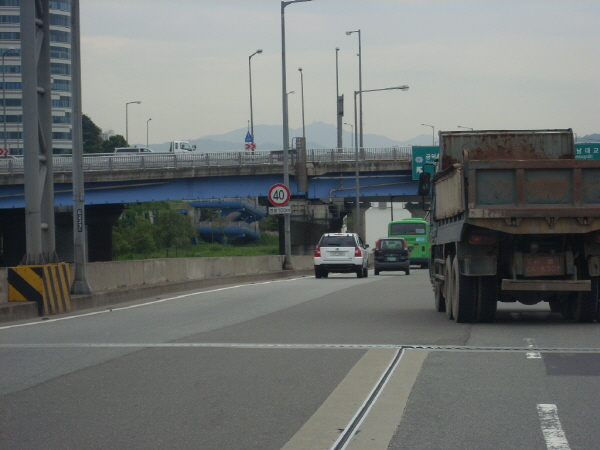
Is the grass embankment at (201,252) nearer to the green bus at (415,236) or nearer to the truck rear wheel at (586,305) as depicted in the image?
the green bus at (415,236)

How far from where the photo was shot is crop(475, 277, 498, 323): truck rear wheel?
13227 millimetres

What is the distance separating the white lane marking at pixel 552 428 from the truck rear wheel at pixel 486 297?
6117 mm

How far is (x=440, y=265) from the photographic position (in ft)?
52.0

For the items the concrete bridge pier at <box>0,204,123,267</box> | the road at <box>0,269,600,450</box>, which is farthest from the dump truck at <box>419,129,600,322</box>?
the concrete bridge pier at <box>0,204,123,267</box>

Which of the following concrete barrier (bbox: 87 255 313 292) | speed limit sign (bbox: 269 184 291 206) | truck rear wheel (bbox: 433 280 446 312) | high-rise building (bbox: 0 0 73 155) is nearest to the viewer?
truck rear wheel (bbox: 433 280 446 312)

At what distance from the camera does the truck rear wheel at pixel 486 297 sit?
13227 millimetres

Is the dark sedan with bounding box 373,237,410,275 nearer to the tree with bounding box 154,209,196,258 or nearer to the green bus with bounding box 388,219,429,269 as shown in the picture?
the green bus with bounding box 388,219,429,269

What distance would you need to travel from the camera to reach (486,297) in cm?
1334

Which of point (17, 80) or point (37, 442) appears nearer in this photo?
point (37, 442)

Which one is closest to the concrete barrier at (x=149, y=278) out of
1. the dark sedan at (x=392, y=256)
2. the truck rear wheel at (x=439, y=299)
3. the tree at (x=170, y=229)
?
the dark sedan at (x=392, y=256)

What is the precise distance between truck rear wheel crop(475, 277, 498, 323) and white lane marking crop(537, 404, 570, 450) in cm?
612

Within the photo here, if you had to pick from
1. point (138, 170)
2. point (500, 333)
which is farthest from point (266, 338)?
point (138, 170)

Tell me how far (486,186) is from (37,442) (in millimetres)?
7848

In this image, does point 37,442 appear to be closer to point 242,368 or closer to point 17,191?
point 242,368
